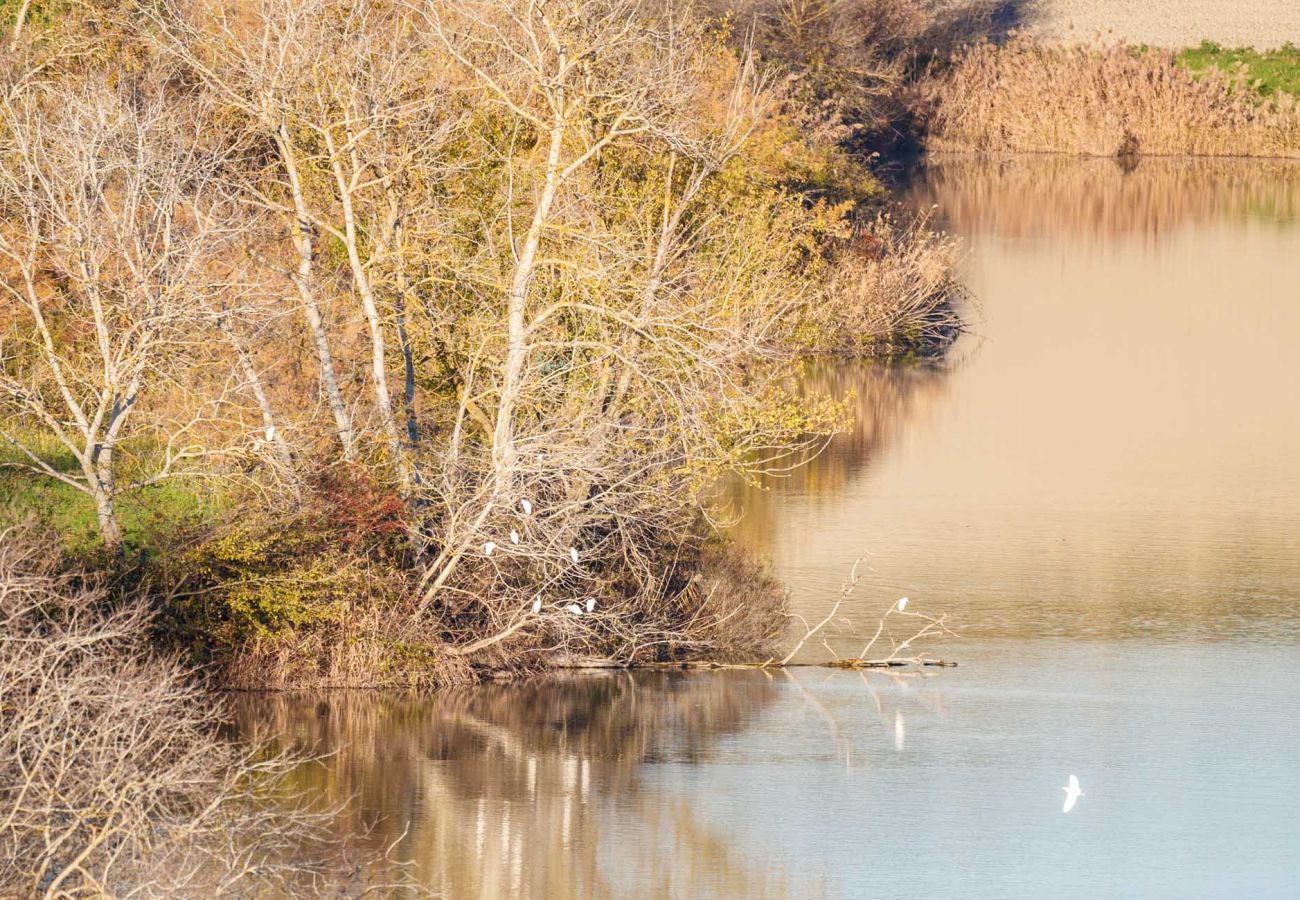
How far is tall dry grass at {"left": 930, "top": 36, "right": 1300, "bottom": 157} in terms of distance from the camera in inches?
2387

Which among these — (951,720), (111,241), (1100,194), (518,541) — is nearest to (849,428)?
(951,720)

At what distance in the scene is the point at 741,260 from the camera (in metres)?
21.7

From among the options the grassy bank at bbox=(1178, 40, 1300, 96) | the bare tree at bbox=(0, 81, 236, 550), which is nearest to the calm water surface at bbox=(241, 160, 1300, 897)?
the bare tree at bbox=(0, 81, 236, 550)

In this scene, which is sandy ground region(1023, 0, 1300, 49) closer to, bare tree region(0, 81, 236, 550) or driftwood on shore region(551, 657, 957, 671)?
driftwood on shore region(551, 657, 957, 671)

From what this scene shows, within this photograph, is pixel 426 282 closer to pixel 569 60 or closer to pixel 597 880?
pixel 569 60

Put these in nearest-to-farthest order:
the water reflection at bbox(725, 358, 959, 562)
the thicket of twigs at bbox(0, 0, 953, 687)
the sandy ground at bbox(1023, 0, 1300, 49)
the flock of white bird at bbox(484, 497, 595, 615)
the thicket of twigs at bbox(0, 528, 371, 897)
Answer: the thicket of twigs at bbox(0, 528, 371, 897)
the flock of white bird at bbox(484, 497, 595, 615)
the thicket of twigs at bbox(0, 0, 953, 687)
the water reflection at bbox(725, 358, 959, 562)
the sandy ground at bbox(1023, 0, 1300, 49)

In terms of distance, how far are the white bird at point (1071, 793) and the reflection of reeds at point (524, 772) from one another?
7.00ft

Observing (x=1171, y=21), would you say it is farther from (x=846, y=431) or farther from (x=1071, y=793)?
(x=1071, y=793)

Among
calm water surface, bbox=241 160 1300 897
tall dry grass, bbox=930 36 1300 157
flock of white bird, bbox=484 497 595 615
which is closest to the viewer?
calm water surface, bbox=241 160 1300 897

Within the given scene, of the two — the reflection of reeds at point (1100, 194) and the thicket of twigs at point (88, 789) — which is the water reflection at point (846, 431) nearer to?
the thicket of twigs at point (88, 789)

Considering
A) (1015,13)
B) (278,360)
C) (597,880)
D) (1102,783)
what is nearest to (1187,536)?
(1102,783)

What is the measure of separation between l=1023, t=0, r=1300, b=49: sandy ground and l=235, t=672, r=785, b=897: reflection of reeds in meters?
54.0

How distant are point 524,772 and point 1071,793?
4.28 meters

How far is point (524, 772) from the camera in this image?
17078 mm
